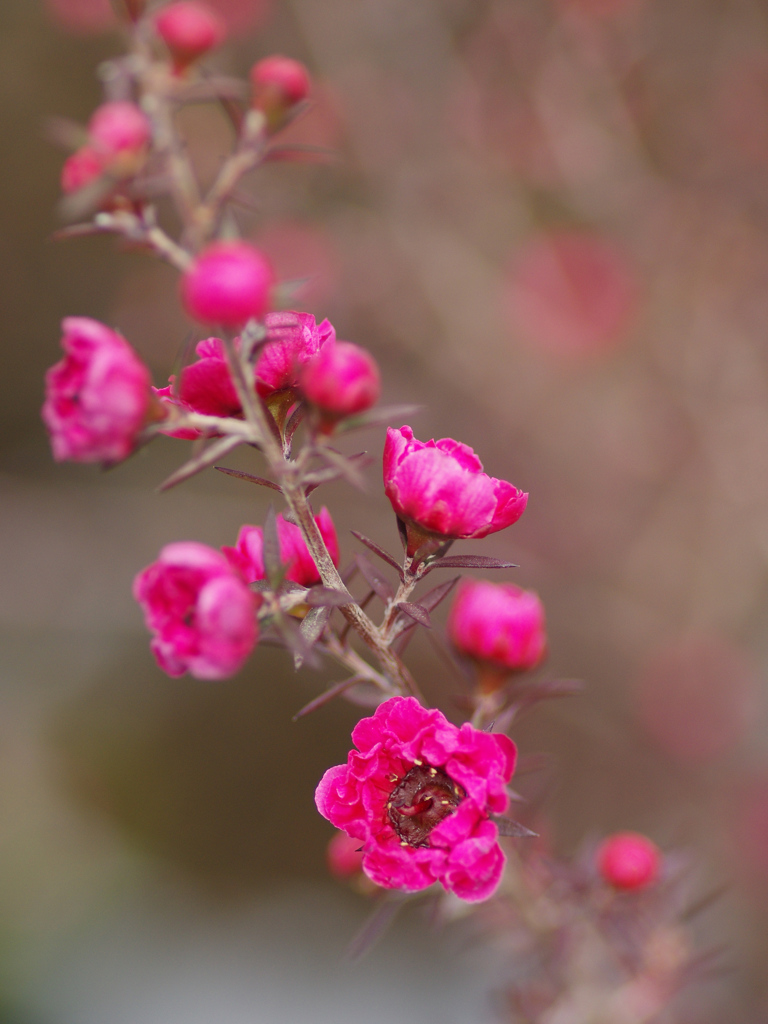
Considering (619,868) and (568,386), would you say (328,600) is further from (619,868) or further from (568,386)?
(568,386)

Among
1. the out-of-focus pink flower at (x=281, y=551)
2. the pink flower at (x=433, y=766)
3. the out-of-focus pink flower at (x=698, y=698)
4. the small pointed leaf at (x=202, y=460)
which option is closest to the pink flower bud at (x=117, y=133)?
the small pointed leaf at (x=202, y=460)

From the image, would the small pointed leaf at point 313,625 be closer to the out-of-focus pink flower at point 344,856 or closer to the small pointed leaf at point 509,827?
the small pointed leaf at point 509,827

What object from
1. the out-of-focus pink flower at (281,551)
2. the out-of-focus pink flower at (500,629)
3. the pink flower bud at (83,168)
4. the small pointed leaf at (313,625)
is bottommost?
the out-of-focus pink flower at (500,629)

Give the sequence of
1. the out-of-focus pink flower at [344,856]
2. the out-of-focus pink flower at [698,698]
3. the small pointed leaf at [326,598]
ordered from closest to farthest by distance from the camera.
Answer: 1. the small pointed leaf at [326,598]
2. the out-of-focus pink flower at [344,856]
3. the out-of-focus pink flower at [698,698]

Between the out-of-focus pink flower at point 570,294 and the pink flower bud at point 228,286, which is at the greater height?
the pink flower bud at point 228,286

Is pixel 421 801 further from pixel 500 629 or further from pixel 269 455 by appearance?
pixel 269 455

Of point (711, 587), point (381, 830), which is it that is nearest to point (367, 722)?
point (381, 830)

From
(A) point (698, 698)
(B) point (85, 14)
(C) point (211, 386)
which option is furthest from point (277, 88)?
(B) point (85, 14)
